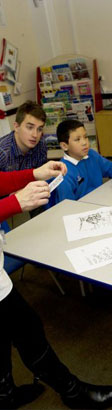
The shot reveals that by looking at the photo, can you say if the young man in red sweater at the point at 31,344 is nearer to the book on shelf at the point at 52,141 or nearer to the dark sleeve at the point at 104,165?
the dark sleeve at the point at 104,165

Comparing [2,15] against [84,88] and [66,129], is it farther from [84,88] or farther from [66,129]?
[66,129]

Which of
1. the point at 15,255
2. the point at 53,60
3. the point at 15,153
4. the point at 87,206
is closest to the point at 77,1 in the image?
the point at 53,60

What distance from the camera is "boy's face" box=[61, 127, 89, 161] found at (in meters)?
2.37

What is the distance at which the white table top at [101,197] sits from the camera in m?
1.99

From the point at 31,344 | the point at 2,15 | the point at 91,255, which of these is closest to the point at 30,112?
the point at 91,255

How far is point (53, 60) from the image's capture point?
4520 mm

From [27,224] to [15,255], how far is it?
1.00 ft

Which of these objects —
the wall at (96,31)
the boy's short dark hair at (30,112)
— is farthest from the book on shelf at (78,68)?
the boy's short dark hair at (30,112)

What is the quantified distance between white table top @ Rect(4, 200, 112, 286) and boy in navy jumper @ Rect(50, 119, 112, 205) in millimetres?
324

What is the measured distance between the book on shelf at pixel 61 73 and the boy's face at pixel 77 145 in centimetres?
210

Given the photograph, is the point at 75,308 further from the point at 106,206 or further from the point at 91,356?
the point at 106,206

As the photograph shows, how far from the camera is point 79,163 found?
93.9 inches

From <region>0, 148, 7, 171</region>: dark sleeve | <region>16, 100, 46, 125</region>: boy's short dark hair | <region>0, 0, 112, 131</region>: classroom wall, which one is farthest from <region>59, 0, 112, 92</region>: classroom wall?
<region>0, 148, 7, 171</region>: dark sleeve

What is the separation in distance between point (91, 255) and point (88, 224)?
0.91 ft
